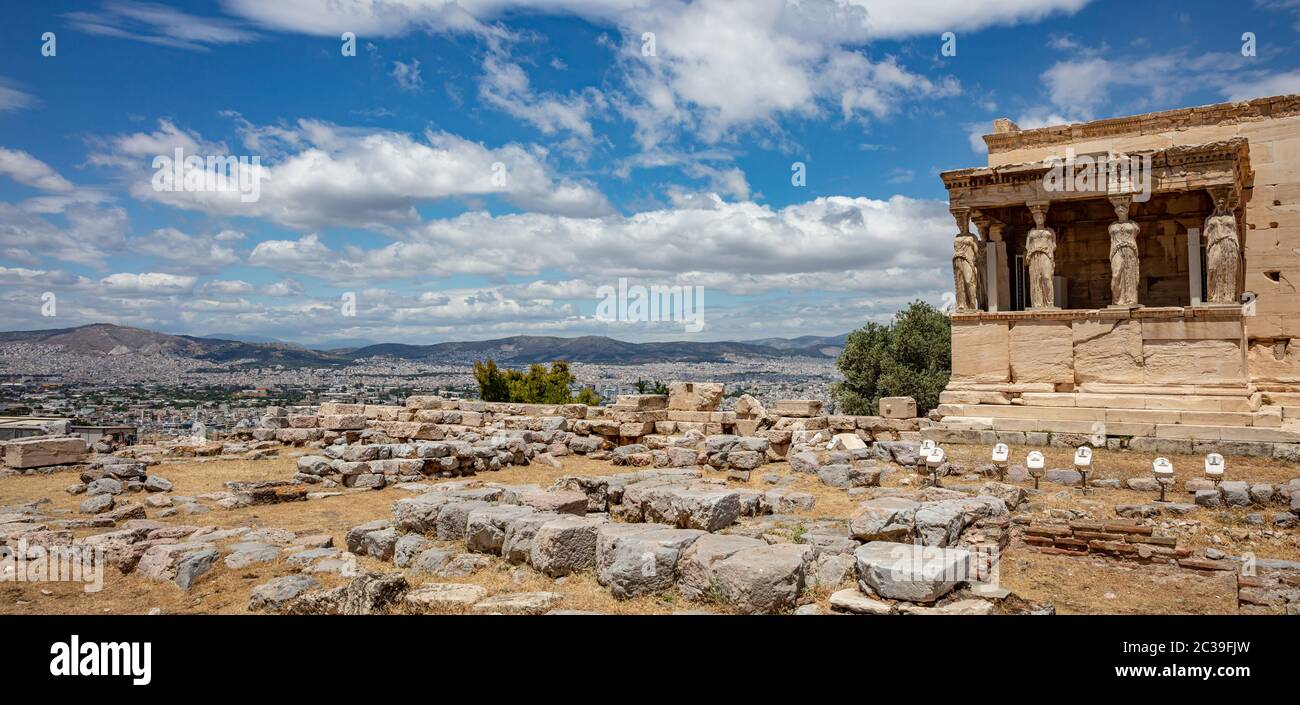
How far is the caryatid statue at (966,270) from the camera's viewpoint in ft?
63.5

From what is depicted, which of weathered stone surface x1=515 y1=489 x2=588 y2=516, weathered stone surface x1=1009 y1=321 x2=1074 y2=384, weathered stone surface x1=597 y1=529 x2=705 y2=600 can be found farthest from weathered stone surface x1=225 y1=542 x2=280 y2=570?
weathered stone surface x1=1009 y1=321 x2=1074 y2=384

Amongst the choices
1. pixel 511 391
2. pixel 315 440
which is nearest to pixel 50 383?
pixel 511 391

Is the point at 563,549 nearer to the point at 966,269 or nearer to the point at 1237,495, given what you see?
the point at 1237,495

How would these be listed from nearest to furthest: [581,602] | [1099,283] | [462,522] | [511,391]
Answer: [581,602] < [462,522] < [1099,283] < [511,391]

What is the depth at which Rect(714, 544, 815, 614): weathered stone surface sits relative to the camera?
19.8ft

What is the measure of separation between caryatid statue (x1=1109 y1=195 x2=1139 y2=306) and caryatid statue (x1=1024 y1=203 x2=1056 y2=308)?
1331 millimetres

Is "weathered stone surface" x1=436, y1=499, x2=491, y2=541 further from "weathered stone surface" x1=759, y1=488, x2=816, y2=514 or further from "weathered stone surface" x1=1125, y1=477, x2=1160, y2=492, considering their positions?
"weathered stone surface" x1=1125, y1=477, x2=1160, y2=492

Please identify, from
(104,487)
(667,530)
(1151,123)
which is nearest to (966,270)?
(1151,123)

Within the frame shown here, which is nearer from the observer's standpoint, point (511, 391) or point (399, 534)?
point (399, 534)

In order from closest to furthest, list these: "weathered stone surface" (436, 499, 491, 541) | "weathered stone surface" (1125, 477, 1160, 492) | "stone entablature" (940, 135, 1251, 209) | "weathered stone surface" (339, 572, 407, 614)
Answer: "weathered stone surface" (339, 572, 407, 614) < "weathered stone surface" (436, 499, 491, 541) < "weathered stone surface" (1125, 477, 1160, 492) < "stone entablature" (940, 135, 1251, 209)

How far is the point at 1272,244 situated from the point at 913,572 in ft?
65.3
